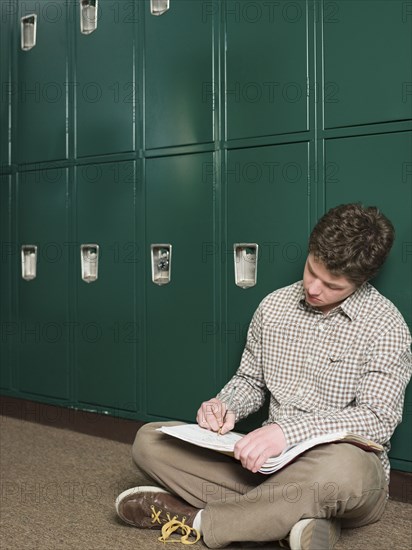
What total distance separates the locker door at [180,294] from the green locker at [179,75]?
0.10 metres

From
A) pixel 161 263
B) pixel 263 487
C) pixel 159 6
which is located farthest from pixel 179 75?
pixel 263 487

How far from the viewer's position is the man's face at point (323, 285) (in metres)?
1.93

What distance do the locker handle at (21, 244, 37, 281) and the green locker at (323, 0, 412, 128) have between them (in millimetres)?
1587

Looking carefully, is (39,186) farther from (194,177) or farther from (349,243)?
(349,243)

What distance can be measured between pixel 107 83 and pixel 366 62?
3.88 ft

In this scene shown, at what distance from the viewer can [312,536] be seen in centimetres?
169

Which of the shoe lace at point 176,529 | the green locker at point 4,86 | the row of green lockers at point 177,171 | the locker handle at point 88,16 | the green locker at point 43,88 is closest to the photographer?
the shoe lace at point 176,529

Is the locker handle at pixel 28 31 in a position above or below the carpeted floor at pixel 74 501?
above

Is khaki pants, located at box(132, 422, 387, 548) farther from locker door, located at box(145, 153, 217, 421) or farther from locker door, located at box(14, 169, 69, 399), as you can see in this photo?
locker door, located at box(14, 169, 69, 399)

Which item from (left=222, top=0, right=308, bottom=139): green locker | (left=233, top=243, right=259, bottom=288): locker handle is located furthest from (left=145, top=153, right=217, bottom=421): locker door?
(left=222, top=0, right=308, bottom=139): green locker

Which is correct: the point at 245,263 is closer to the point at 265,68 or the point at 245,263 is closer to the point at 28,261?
the point at 265,68

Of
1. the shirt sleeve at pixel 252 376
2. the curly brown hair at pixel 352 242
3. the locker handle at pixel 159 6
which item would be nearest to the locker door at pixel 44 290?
the locker handle at pixel 159 6

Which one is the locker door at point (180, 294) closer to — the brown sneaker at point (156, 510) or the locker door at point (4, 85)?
the brown sneaker at point (156, 510)

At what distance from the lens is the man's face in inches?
76.2
